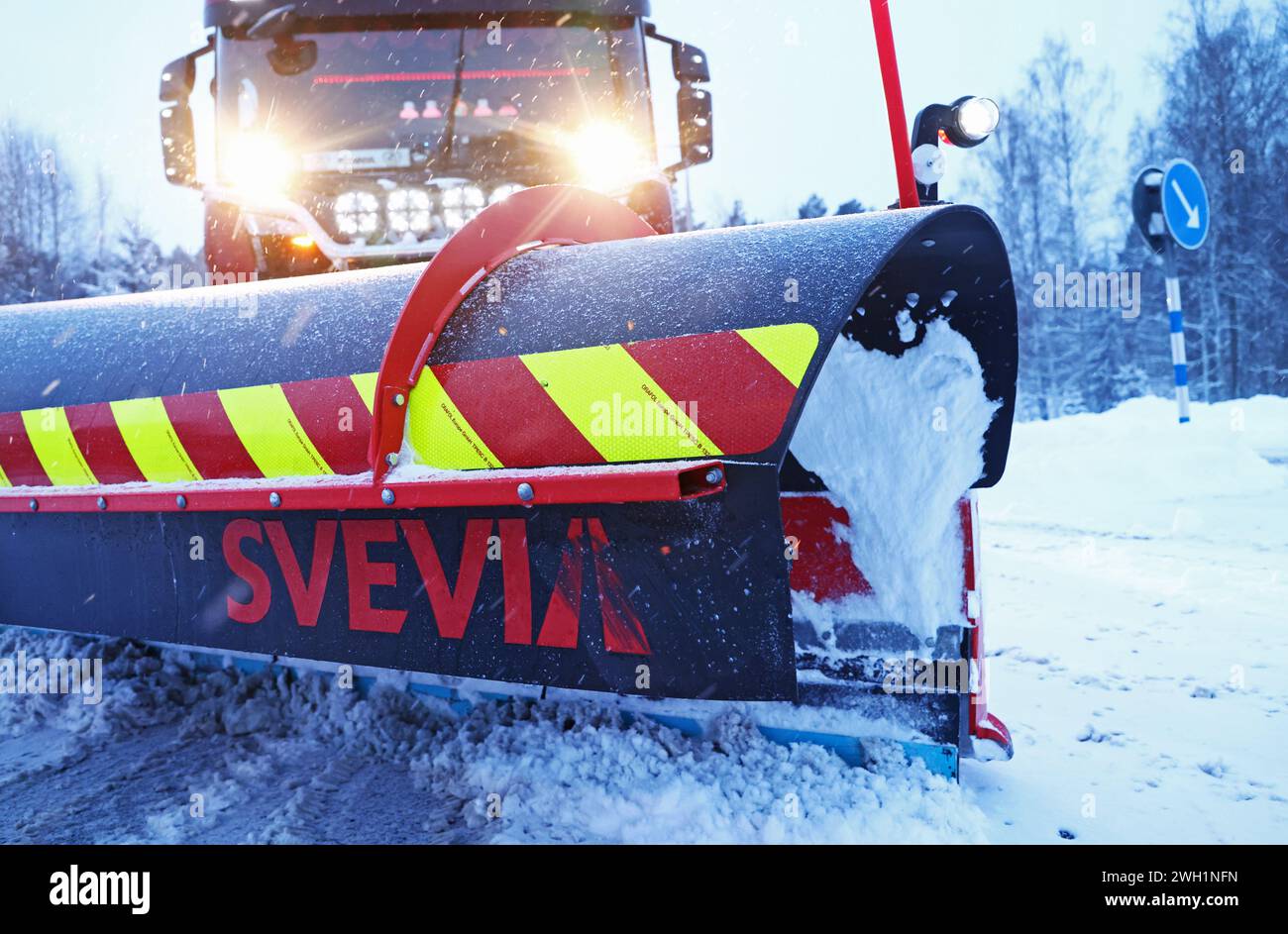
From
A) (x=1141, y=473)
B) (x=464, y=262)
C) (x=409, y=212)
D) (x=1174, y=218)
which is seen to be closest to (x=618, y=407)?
(x=464, y=262)

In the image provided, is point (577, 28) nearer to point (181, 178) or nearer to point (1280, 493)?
point (181, 178)

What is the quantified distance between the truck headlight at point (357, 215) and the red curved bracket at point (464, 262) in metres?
1.73

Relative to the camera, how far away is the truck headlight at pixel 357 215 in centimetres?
338

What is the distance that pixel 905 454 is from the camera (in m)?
1.80

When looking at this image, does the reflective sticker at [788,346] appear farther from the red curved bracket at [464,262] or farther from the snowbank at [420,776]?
the snowbank at [420,776]

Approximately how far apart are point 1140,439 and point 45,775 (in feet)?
22.5

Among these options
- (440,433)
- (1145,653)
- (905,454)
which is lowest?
(1145,653)

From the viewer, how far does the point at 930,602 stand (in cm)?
175

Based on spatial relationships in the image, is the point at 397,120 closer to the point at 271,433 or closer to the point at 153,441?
the point at 153,441

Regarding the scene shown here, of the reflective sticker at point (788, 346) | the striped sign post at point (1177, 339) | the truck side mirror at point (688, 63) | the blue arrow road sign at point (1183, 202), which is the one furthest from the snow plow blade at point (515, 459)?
the striped sign post at point (1177, 339)

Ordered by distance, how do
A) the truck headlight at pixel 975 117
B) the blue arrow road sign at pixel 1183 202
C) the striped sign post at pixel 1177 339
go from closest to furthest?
the truck headlight at pixel 975 117 → the blue arrow road sign at pixel 1183 202 → the striped sign post at pixel 1177 339

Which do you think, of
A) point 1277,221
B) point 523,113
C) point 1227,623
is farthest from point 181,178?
point 1277,221

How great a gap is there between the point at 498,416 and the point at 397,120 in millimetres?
2563
